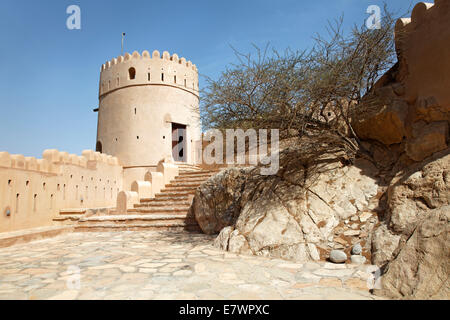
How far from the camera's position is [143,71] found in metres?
16.4

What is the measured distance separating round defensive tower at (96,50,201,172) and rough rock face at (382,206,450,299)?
45.0 ft

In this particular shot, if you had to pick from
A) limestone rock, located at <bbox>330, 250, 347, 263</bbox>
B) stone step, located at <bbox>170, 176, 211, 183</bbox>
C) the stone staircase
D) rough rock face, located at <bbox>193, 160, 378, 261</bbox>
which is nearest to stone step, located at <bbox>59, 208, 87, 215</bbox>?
the stone staircase

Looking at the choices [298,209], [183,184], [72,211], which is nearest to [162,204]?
[183,184]

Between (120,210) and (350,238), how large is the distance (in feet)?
27.1

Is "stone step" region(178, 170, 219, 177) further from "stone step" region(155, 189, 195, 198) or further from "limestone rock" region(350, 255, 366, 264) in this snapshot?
"limestone rock" region(350, 255, 366, 264)

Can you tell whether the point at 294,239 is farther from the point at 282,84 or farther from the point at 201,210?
the point at 201,210

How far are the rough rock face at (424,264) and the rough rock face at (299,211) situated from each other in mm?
1471

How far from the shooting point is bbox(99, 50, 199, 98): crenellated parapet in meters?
16.4

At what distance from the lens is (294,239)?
4.75m

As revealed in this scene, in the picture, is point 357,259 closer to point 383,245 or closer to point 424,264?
point 383,245

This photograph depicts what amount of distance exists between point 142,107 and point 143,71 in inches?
81.3

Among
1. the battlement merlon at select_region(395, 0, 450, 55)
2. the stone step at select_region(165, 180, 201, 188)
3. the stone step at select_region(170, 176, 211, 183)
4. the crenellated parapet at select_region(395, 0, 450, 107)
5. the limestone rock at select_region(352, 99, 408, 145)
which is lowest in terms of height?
the stone step at select_region(165, 180, 201, 188)

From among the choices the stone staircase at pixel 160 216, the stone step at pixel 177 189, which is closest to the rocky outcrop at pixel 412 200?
the stone staircase at pixel 160 216

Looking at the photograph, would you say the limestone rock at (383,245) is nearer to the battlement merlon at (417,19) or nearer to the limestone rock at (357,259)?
the limestone rock at (357,259)
